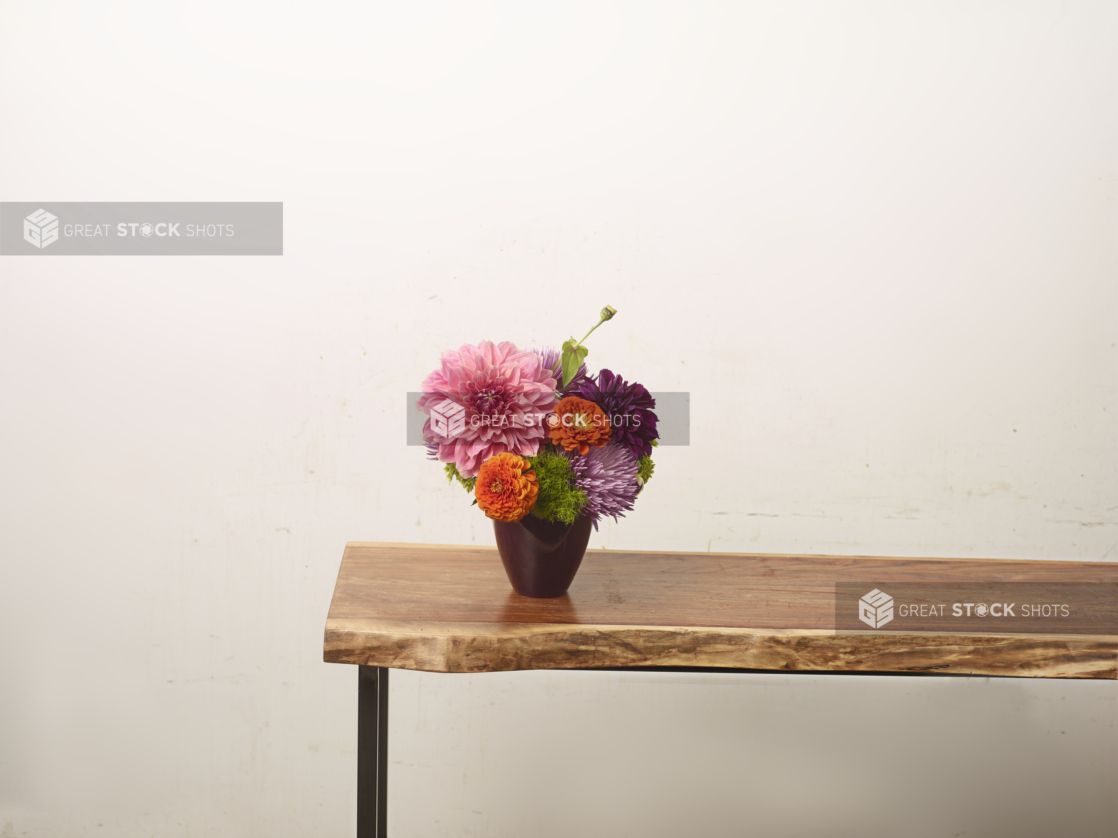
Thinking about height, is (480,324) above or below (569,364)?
above

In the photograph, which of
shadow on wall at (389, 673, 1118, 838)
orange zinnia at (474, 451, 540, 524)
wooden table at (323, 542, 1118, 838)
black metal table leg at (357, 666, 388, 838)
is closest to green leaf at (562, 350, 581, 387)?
orange zinnia at (474, 451, 540, 524)

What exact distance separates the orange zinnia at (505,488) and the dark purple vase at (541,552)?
6cm

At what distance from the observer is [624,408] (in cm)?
111

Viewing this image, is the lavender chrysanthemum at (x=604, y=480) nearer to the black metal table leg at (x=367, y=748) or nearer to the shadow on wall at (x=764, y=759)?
the black metal table leg at (x=367, y=748)

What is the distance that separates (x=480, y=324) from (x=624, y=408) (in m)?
0.76

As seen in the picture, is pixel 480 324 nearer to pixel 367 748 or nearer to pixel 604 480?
pixel 604 480

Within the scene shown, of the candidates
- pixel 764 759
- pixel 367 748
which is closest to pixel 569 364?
pixel 367 748

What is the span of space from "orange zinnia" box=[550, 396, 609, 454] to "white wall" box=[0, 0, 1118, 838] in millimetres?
743

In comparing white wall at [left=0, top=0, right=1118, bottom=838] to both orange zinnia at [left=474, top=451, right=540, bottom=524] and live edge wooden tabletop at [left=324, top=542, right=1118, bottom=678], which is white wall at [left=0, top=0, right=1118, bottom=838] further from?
orange zinnia at [left=474, top=451, right=540, bottom=524]

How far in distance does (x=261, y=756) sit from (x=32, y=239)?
1.20 m

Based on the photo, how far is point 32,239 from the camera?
177cm

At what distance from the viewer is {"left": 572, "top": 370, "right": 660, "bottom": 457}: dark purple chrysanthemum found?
1.11 m

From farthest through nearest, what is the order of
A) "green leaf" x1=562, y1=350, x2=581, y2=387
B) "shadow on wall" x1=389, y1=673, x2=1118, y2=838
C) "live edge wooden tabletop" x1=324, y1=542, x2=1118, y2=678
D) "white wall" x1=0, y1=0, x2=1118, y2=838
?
1. "shadow on wall" x1=389, y1=673, x2=1118, y2=838
2. "white wall" x1=0, y1=0, x2=1118, y2=838
3. "green leaf" x1=562, y1=350, x2=581, y2=387
4. "live edge wooden tabletop" x1=324, y1=542, x2=1118, y2=678

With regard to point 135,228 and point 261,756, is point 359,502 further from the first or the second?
point 135,228
